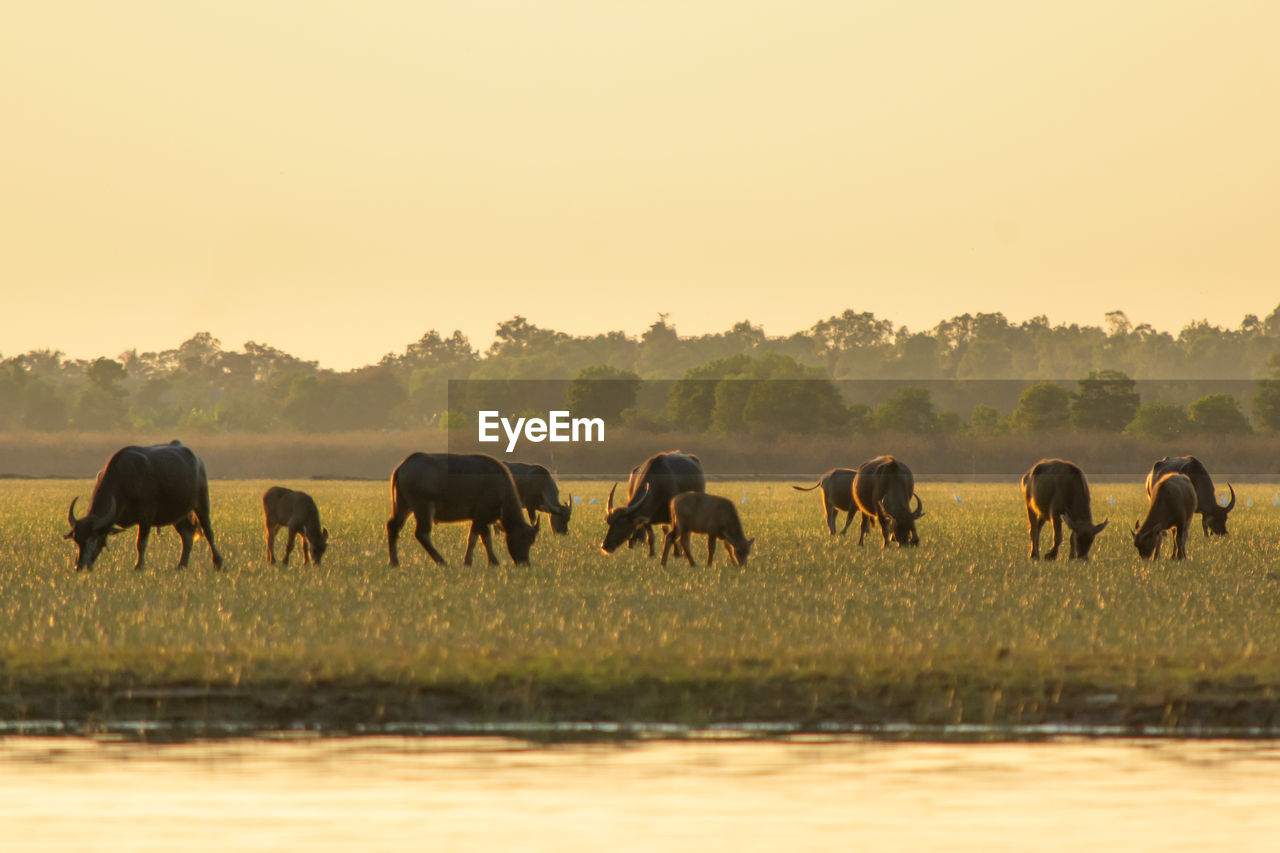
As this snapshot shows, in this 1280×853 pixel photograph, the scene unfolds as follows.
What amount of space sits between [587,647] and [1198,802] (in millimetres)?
5841

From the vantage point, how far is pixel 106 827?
9.57 m

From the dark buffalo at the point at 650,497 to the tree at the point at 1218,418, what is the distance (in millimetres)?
90539

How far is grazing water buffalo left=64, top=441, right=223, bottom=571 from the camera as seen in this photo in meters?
22.8

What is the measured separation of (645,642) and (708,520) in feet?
28.1

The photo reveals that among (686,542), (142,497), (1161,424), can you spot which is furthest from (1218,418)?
(142,497)

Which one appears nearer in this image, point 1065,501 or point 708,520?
point 708,520

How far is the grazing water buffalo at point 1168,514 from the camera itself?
1001 inches

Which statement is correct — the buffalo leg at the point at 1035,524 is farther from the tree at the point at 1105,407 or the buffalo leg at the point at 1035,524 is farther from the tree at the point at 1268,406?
the tree at the point at 1268,406

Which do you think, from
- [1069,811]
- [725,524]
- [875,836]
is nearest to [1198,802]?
[1069,811]

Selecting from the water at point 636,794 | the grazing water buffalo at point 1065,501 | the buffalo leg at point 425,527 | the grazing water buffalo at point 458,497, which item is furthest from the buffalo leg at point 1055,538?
the water at point 636,794

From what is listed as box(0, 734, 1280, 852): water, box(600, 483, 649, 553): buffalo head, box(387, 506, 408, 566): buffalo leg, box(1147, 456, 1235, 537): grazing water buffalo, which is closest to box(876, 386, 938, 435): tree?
box(1147, 456, 1235, 537): grazing water buffalo

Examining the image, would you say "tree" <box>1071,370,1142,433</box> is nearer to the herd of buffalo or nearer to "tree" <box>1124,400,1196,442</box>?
"tree" <box>1124,400,1196,442</box>

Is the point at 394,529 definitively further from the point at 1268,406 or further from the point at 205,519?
the point at 1268,406

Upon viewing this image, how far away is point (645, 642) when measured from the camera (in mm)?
15086
